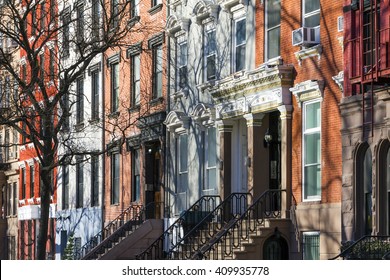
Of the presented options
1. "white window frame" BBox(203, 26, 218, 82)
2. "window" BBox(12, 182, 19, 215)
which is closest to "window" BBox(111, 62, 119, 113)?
"white window frame" BBox(203, 26, 218, 82)

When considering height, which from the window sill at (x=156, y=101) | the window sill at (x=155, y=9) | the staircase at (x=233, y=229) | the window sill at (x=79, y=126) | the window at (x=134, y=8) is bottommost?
the staircase at (x=233, y=229)

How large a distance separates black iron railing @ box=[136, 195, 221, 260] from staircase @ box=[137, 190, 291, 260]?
0.05 meters

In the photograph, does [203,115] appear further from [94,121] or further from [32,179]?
[32,179]

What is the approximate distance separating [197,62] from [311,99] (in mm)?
8602

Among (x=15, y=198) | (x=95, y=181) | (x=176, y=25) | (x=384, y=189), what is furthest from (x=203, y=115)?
(x=15, y=198)

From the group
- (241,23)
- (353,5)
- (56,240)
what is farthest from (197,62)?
(56,240)

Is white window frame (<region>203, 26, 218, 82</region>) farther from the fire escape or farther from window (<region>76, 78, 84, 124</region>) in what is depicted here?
window (<region>76, 78, 84, 124</region>)

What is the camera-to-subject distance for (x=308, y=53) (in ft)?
96.9

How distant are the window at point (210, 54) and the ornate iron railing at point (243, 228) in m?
5.77

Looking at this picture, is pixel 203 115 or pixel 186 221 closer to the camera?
pixel 186 221

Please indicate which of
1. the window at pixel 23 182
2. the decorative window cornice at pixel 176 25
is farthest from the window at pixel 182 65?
the window at pixel 23 182

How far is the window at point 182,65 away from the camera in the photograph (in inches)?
1522

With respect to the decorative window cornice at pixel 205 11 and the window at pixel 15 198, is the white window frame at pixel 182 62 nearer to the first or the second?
the decorative window cornice at pixel 205 11

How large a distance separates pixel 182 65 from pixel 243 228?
29.1ft
